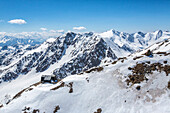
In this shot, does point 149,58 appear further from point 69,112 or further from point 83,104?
point 69,112

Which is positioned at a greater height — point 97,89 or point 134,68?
point 134,68

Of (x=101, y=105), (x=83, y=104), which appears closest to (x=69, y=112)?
(x=83, y=104)

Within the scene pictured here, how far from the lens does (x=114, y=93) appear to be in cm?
3209

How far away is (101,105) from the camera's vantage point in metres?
30.0

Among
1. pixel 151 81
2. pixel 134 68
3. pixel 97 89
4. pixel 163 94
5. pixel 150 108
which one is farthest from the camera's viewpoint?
pixel 134 68

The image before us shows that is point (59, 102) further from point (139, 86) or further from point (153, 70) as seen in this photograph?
point (153, 70)

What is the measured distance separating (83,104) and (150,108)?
1626 centimetres

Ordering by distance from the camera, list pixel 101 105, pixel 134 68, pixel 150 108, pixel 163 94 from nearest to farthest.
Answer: pixel 150 108 < pixel 163 94 < pixel 101 105 < pixel 134 68

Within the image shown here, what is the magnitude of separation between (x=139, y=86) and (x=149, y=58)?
13980 mm

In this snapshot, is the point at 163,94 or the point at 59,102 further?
the point at 59,102

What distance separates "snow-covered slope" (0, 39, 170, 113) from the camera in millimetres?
27958

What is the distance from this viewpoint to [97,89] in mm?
34812

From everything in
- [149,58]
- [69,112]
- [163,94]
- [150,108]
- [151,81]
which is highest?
[149,58]

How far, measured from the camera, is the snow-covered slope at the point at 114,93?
28.0 metres
